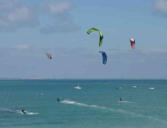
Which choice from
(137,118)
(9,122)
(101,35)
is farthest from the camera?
(137,118)

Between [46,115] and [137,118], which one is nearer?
[137,118]

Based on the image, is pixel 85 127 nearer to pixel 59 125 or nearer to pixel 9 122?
pixel 59 125

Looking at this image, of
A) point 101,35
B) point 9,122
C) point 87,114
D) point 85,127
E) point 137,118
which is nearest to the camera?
point 101,35

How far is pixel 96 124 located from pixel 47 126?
6.53 m

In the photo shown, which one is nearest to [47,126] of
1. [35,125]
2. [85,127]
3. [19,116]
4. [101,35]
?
[35,125]

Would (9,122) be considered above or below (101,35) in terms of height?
below

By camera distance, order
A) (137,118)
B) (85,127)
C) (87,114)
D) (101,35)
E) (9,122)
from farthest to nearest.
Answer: (87,114)
(137,118)
(9,122)
(85,127)
(101,35)

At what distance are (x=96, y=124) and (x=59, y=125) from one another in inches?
194

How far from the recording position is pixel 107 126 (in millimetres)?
52875

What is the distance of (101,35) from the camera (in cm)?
4034

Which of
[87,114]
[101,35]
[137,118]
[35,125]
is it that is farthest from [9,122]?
[101,35]

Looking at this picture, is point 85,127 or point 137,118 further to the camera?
point 137,118

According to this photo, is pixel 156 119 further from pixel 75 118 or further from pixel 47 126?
pixel 47 126

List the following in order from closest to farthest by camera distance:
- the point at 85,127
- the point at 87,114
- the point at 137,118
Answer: the point at 85,127
the point at 137,118
the point at 87,114
